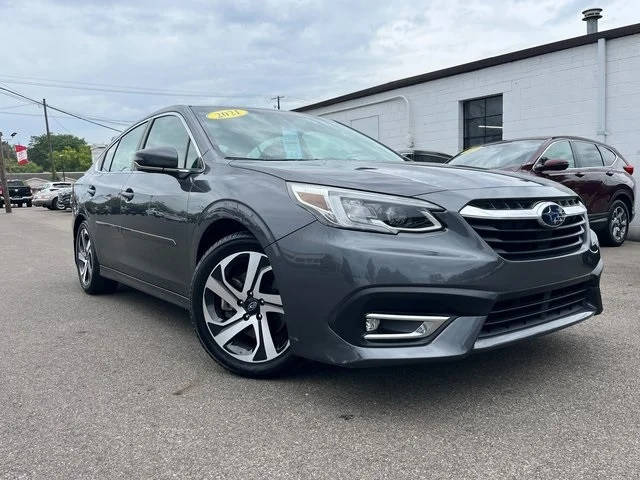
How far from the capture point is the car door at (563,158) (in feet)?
25.4

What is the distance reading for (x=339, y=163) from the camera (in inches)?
132

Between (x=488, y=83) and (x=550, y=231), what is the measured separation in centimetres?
1101

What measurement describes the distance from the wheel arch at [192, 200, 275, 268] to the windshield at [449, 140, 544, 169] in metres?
4.96

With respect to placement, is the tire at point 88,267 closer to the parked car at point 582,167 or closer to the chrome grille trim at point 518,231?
the chrome grille trim at point 518,231

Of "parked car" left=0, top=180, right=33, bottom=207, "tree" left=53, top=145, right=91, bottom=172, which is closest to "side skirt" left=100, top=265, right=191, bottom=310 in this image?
"parked car" left=0, top=180, right=33, bottom=207

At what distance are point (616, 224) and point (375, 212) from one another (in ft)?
24.3

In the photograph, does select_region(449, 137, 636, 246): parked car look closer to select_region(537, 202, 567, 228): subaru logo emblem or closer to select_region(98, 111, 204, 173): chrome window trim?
select_region(98, 111, 204, 173): chrome window trim

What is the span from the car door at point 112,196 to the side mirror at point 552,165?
15.9 feet

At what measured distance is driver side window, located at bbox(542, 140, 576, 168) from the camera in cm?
779

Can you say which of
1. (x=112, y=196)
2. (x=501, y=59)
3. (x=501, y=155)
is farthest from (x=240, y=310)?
(x=501, y=59)

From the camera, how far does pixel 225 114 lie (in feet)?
13.1

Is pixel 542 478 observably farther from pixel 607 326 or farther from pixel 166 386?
pixel 607 326

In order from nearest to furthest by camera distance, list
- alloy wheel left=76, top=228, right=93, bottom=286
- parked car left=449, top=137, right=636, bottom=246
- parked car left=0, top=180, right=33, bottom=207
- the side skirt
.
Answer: the side skirt < alloy wheel left=76, top=228, right=93, bottom=286 < parked car left=449, top=137, right=636, bottom=246 < parked car left=0, top=180, right=33, bottom=207

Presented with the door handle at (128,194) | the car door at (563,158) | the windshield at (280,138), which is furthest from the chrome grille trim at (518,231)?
the car door at (563,158)
